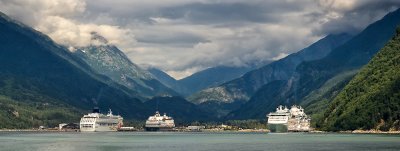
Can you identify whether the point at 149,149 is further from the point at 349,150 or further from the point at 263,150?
the point at 349,150

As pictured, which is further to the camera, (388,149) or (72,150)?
(72,150)

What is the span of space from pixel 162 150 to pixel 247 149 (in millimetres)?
22325

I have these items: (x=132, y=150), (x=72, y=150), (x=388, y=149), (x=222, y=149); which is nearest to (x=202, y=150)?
(x=222, y=149)

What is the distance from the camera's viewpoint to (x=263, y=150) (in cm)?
17750

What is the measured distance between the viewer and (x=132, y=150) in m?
183

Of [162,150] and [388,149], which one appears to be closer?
[388,149]

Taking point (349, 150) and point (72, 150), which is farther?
point (72, 150)

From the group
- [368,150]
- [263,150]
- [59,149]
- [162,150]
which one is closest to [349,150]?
[368,150]

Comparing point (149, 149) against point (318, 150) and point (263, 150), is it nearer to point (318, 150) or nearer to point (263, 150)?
point (263, 150)

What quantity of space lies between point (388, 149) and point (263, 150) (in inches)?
1219

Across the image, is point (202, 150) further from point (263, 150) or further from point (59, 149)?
point (59, 149)

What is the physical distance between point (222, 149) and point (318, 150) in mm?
25547

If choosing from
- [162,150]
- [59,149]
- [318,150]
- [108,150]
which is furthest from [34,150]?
[318,150]

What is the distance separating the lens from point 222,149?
182m
